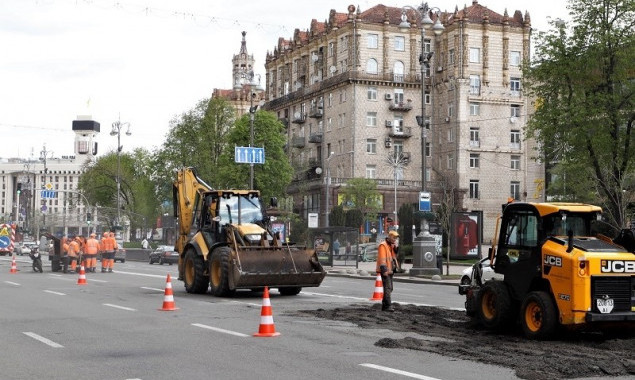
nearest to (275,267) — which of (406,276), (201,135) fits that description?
(406,276)

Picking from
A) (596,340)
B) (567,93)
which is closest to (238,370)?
(596,340)

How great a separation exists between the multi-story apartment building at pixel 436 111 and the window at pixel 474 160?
9 cm

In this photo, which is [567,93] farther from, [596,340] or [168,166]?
[168,166]

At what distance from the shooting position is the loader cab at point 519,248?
48.4ft

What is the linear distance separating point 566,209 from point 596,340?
2.00m

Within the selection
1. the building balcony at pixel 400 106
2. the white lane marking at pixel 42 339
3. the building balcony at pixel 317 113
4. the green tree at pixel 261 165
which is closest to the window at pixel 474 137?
the building balcony at pixel 400 106

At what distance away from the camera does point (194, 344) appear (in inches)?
555

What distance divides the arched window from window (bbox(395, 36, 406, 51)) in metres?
1.32

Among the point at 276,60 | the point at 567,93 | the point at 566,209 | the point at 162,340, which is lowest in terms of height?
the point at 162,340

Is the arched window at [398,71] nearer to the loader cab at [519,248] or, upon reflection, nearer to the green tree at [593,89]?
the green tree at [593,89]

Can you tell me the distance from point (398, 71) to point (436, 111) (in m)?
5.38

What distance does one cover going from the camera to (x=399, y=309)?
2003 cm

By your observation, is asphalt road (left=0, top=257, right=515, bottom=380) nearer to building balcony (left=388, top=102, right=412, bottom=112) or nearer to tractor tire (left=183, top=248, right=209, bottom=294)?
tractor tire (left=183, top=248, right=209, bottom=294)

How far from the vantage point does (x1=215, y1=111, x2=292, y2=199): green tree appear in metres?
78.8
